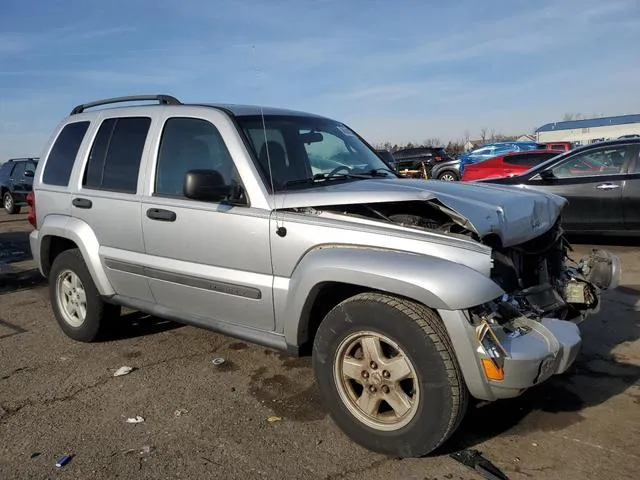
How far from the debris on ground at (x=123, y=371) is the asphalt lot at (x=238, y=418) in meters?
0.08

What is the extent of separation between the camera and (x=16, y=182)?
1805 cm

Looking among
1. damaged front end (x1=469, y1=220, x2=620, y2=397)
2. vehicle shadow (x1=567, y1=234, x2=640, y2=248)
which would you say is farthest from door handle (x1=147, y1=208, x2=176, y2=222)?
vehicle shadow (x1=567, y1=234, x2=640, y2=248)

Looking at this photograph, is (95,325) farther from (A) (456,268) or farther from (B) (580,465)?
(B) (580,465)

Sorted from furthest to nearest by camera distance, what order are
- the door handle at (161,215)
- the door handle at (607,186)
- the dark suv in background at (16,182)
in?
the dark suv in background at (16,182) → the door handle at (607,186) → the door handle at (161,215)

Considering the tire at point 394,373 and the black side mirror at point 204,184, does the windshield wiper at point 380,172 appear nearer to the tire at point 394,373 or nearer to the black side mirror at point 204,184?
the black side mirror at point 204,184

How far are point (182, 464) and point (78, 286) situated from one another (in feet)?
8.23

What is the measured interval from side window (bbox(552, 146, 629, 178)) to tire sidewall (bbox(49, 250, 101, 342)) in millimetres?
7037

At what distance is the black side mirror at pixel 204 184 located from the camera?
3279 millimetres

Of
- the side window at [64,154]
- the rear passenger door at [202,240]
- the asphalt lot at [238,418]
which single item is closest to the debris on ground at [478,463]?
the asphalt lot at [238,418]

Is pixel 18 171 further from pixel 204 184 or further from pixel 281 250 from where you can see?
pixel 281 250

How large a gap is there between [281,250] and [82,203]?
2193mm

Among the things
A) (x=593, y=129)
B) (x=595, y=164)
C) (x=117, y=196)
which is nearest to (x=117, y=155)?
(x=117, y=196)

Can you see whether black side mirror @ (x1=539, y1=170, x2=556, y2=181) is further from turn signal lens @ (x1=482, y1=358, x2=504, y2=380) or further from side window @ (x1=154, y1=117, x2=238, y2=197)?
turn signal lens @ (x1=482, y1=358, x2=504, y2=380)

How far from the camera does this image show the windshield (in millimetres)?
3664
